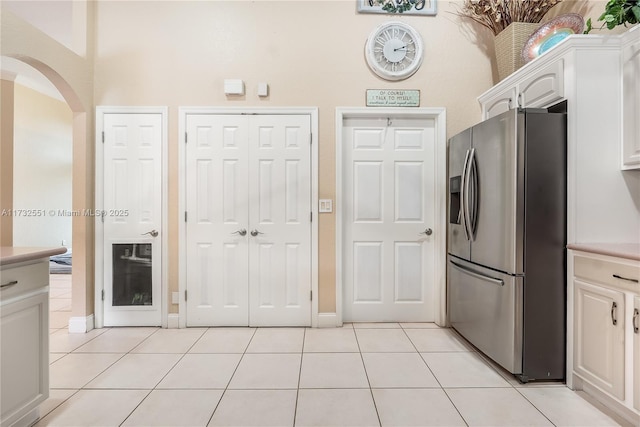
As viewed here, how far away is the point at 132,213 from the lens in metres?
3.05

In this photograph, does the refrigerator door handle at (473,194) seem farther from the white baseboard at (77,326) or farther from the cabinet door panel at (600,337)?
the white baseboard at (77,326)

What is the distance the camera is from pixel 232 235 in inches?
120

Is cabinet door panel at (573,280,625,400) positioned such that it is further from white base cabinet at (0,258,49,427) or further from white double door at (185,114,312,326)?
white base cabinet at (0,258,49,427)

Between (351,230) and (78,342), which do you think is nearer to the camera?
(78,342)

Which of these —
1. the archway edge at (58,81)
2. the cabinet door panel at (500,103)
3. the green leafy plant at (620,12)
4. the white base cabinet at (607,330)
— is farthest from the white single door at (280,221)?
the green leafy plant at (620,12)

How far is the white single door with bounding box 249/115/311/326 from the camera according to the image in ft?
9.98

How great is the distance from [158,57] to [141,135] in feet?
2.48

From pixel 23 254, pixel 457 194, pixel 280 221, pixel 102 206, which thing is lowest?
pixel 23 254

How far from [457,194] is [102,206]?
10.8 ft

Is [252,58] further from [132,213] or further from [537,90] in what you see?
[537,90]

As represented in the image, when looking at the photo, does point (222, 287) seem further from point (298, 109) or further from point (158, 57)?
point (158, 57)

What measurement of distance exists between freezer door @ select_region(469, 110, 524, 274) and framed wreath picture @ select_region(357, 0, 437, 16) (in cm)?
144

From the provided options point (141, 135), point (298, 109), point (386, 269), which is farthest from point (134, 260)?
point (386, 269)

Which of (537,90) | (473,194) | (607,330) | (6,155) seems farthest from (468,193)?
(6,155)
